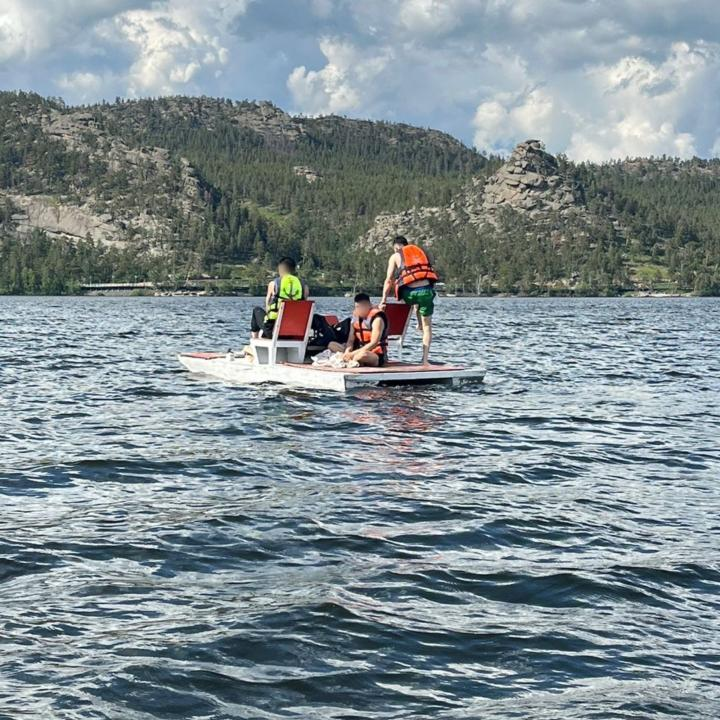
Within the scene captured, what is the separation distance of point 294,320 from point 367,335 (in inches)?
69.3

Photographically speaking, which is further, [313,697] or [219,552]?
[219,552]

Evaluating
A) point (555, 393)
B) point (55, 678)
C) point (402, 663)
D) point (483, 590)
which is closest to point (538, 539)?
point (483, 590)

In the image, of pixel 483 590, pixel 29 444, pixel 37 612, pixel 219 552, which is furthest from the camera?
pixel 29 444

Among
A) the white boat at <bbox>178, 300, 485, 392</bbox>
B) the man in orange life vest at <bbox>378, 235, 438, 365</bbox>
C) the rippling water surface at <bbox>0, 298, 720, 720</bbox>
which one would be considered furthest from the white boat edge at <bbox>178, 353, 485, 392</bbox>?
the rippling water surface at <bbox>0, 298, 720, 720</bbox>

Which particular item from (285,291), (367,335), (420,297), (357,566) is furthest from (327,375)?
(357,566)

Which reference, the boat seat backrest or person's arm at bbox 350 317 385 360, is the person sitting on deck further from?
the boat seat backrest

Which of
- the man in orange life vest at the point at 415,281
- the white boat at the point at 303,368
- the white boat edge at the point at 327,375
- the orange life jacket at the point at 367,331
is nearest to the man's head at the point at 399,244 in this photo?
the man in orange life vest at the point at 415,281

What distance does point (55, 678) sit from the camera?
6.84 metres

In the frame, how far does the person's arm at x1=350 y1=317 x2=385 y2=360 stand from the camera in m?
24.4

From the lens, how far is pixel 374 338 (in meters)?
24.6

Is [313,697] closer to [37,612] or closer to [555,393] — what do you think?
[37,612]

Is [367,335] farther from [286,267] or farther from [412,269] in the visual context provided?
[286,267]

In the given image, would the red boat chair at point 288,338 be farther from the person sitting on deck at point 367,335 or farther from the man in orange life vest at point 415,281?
the man in orange life vest at point 415,281

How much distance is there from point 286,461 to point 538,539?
17.6ft
